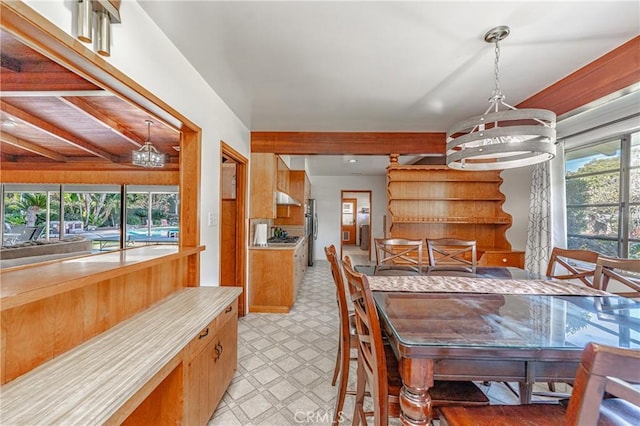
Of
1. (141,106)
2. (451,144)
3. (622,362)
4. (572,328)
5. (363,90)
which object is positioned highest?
(363,90)

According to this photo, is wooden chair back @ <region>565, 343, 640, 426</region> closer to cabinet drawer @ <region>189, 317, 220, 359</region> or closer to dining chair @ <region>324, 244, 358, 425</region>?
dining chair @ <region>324, 244, 358, 425</region>

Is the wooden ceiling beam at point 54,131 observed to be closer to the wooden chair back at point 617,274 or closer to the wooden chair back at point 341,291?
the wooden chair back at point 341,291

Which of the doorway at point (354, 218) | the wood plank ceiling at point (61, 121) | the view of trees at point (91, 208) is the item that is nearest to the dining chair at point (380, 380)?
the wood plank ceiling at point (61, 121)

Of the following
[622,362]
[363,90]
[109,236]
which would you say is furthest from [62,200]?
[622,362]

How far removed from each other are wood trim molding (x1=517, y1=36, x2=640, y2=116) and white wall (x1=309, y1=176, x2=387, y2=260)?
5.07 meters

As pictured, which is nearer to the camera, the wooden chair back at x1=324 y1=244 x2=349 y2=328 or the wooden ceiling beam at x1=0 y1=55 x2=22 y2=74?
the wooden ceiling beam at x1=0 y1=55 x2=22 y2=74

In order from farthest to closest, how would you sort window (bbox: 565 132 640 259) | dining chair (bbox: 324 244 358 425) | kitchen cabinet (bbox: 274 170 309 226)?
kitchen cabinet (bbox: 274 170 309 226) < window (bbox: 565 132 640 259) < dining chair (bbox: 324 244 358 425)

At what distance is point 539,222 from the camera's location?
324 centimetres

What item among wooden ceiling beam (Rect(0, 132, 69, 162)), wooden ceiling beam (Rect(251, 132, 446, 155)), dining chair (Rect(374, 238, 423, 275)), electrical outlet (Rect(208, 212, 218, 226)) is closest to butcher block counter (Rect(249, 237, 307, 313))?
electrical outlet (Rect(208, 212, 218, 226))

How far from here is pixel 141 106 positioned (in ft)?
5.29

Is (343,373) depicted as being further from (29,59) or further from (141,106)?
(29,59)

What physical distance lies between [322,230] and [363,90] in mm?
5504

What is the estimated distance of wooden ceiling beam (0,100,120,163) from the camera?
1803 millimetres

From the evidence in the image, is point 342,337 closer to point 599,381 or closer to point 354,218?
point 599,381
